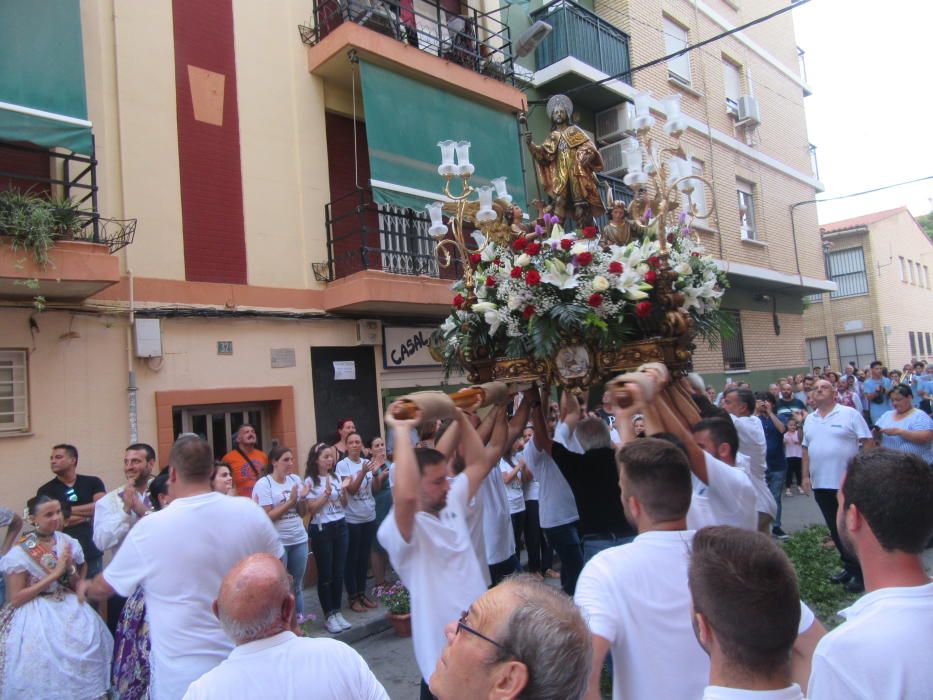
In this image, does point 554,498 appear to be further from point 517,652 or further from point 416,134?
point 416,134

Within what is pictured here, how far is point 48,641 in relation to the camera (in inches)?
157

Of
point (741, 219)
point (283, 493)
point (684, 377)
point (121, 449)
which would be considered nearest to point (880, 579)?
point (684, 377)

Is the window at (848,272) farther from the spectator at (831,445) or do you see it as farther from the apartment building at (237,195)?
the spectator at (831,445)

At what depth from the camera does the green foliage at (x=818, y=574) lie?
5555mm

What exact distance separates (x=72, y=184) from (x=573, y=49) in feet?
29.8

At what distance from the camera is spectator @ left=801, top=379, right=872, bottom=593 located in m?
6.40

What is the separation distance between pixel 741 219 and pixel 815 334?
45.8ft

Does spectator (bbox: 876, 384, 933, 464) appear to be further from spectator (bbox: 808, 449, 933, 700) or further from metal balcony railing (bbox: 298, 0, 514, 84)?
metal balcony railing (bbox: 298, 0, 514, 84)

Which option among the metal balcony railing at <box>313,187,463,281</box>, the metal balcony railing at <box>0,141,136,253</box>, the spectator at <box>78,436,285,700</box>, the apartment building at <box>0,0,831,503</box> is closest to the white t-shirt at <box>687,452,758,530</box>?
the spectator at <box>78,436,285,700</box>

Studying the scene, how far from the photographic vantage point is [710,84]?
642 inches

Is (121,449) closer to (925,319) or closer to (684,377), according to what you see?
(684,377)

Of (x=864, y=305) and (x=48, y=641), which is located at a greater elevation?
(x=864, y=305)

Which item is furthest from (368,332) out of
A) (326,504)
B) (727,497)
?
(727,497)

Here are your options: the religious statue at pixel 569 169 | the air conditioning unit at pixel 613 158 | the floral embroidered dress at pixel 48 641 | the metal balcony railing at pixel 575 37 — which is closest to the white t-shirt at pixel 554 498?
the religious statue at pixel 569 169
